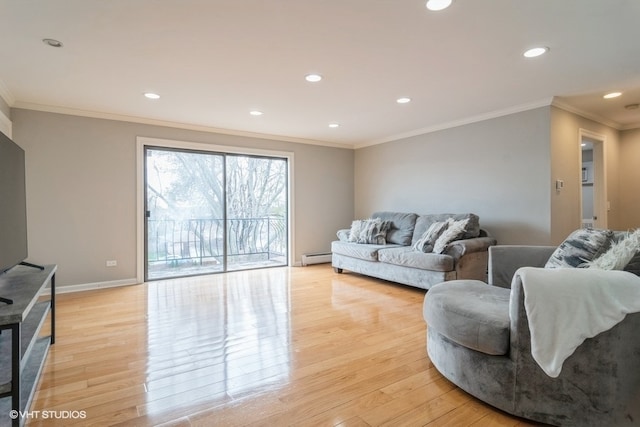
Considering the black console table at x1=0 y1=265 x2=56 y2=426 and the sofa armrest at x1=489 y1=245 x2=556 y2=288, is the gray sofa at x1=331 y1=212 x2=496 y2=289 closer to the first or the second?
the sofa armrest at x1=489 y1=245 x2=556 y2=288

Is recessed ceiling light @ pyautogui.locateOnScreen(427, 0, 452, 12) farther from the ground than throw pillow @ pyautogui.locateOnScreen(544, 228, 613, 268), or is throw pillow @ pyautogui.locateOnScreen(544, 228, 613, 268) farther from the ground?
recessed ceiling light @ pyautogui.locateOnScreen(427, 0, 452, 12)

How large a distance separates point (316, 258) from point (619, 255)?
187 inches

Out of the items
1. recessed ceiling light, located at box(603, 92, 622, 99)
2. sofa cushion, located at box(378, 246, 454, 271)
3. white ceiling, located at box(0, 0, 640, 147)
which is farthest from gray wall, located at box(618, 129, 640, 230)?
sofa cushion, located at box(378, 246, 454, 271)

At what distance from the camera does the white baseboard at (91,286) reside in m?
4.09

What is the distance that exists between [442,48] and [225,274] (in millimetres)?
4228

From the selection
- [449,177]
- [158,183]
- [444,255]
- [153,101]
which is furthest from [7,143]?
[449,177]

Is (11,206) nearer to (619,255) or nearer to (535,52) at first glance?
(619,255)

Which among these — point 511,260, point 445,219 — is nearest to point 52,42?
point 511,260

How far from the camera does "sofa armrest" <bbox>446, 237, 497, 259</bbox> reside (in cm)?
380

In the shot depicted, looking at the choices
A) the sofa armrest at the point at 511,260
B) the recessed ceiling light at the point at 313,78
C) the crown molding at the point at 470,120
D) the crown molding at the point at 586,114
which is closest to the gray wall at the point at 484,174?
the crown molding at the point at 470,120

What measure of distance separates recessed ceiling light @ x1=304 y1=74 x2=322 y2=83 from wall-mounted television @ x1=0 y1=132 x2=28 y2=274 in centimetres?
226

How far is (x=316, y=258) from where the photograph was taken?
616 cm

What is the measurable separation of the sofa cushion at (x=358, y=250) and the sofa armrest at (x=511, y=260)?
206 cm

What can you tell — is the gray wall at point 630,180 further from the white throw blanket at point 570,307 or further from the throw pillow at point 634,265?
the white throw blanket at point 570,307
